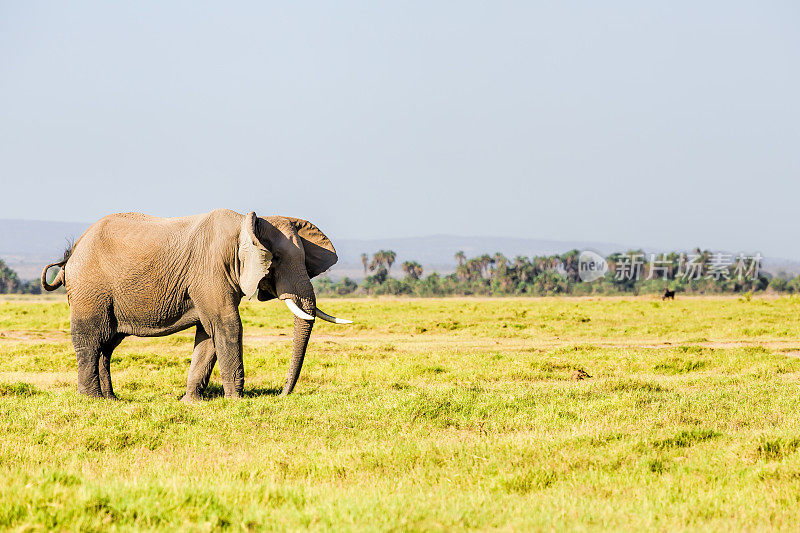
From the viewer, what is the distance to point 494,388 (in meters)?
13.3

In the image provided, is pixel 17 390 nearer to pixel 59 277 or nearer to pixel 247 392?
pixel 59 277

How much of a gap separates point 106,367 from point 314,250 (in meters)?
3.48

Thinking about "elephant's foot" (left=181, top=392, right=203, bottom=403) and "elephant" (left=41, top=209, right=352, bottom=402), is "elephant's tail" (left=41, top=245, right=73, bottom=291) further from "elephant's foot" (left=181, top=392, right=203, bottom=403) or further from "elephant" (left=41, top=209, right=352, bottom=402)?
"elephant's foot" (left=181, top=392, right=203, bottom=403)

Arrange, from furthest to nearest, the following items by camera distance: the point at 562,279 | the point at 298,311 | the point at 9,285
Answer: the point at 9,285
the point at 562,279
the point at 298,311

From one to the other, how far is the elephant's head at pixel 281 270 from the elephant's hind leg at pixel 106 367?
222 centimetres

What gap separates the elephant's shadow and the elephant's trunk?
576 mm

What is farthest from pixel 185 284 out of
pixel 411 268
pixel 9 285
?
pixel 411 268

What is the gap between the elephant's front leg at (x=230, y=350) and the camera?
38.8ft

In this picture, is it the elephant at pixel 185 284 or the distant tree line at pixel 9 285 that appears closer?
the elephant at pixel 185 284

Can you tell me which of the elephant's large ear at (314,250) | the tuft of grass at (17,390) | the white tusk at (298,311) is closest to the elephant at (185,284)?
the white tusk at (298,311)

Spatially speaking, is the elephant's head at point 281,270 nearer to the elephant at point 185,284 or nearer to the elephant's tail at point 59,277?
the elephant at point 185,284

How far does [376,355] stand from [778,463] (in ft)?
42.4

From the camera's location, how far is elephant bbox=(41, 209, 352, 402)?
11930 millimetres

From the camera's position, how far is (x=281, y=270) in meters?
12.2
